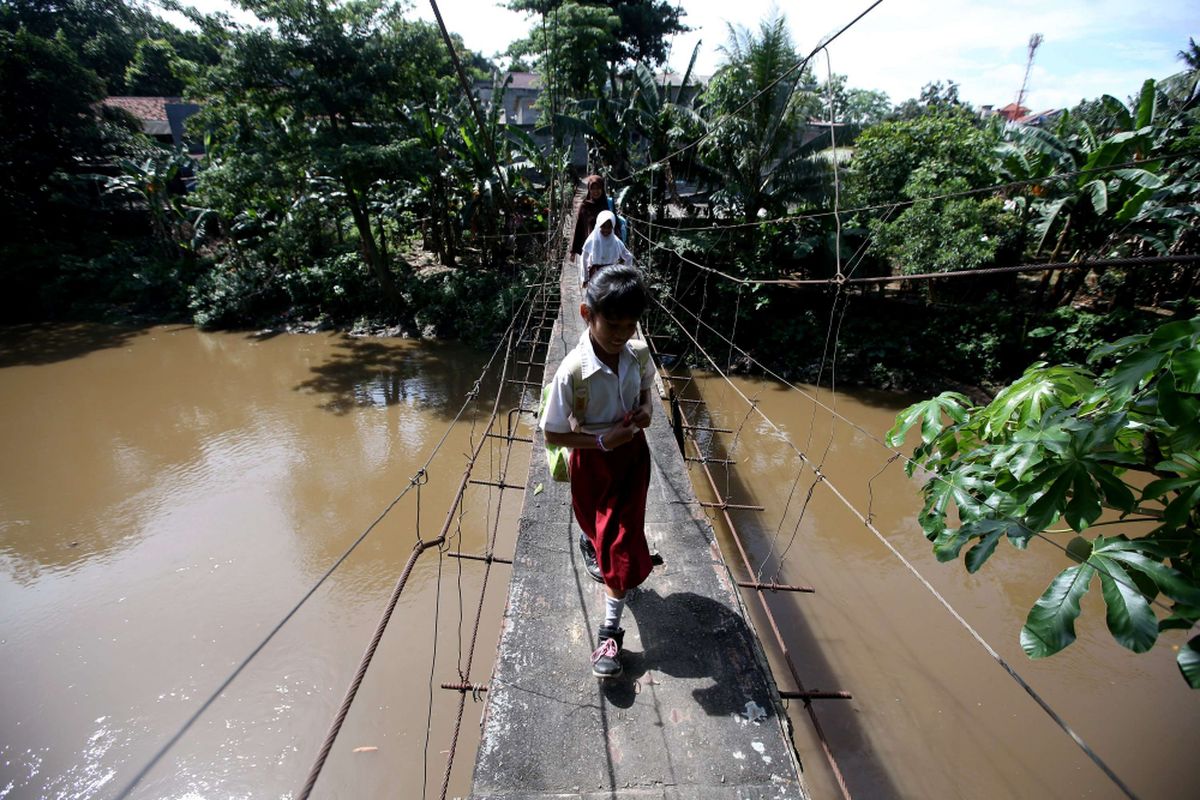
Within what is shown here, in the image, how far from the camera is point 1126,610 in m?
0.68

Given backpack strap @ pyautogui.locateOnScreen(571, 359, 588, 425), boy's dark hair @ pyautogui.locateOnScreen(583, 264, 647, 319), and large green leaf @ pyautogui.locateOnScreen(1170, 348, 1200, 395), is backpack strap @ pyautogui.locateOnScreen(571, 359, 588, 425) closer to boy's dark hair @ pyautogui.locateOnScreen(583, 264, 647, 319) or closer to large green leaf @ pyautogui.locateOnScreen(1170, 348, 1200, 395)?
boy's dark hair @ pyautogui.locateOnScreen(583, 264, 647, 319)

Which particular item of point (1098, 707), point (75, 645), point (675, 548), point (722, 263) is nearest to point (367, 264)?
point (722, 263)

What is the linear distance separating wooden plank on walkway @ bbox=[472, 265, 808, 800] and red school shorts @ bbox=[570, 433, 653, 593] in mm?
251

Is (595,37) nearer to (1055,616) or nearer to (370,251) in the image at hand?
(370,251)

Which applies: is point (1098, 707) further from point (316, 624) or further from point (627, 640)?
point (316, 624)

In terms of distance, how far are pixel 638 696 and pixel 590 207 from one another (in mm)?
2879

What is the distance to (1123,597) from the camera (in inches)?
27.2

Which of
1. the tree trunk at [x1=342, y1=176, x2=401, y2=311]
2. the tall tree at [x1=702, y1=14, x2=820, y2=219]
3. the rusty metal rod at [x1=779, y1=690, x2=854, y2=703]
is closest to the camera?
the rusty metal rod at [x1=779, y1=690, x2=854, y2=703]

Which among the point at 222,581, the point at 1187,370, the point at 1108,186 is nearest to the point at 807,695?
the point at 1187,370

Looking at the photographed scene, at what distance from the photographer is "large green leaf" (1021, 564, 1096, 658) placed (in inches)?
28.1

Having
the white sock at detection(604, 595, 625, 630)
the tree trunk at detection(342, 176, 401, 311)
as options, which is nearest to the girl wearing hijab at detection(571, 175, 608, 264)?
the white sock at detection(604, 595, 625, 630)

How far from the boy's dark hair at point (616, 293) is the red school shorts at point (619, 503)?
0.98 feet

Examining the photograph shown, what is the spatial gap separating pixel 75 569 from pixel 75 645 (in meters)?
0.77

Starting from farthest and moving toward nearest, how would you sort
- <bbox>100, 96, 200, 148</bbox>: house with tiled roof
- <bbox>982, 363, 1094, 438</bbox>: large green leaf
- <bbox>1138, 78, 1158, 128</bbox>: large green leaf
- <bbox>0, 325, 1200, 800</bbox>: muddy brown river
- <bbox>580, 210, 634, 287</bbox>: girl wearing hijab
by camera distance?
<bbox>100, 96, 200, 148</bbox>: house with tiled roof
<bbox>1138, 78, 1158, 128</bbox>: large green leaf
<bbox>580, 210, 634, 287</bbox>: girl wearing hijab
<bbox>0, 325, 1200, 800</bbox>: muddy brown river
<bbox>982, 363, 1094, 438</bbox>: large green leaf
